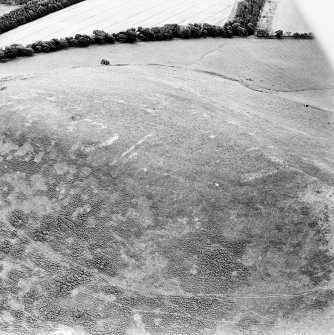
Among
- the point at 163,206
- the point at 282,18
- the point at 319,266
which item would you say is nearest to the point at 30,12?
the point at 282,18

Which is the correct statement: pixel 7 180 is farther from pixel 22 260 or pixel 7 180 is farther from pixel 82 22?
pixel 82 22

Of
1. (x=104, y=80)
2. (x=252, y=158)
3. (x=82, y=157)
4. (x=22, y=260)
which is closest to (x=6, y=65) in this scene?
(x=104, y=80)

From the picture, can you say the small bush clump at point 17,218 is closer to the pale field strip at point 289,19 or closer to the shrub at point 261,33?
the shrub at point 261,33

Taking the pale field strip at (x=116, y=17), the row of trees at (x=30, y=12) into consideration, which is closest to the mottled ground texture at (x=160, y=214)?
the pale field strip at (x=116, y=17)

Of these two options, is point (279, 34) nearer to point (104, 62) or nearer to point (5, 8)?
point (104, 62)

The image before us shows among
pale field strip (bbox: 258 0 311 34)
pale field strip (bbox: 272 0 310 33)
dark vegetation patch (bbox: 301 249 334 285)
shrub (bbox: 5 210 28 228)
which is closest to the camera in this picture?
dark vegetation patch (bbox: 301 249 334 285)


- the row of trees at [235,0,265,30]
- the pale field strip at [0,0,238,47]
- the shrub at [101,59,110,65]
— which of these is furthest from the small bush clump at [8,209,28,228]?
the row of trees at [235,0,265,30]

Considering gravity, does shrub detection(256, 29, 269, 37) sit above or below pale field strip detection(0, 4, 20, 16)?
below

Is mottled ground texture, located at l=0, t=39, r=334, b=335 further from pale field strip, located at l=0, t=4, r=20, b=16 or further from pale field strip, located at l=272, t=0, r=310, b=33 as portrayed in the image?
pale field strip, located at l=0, t=4, r=20, b=16
